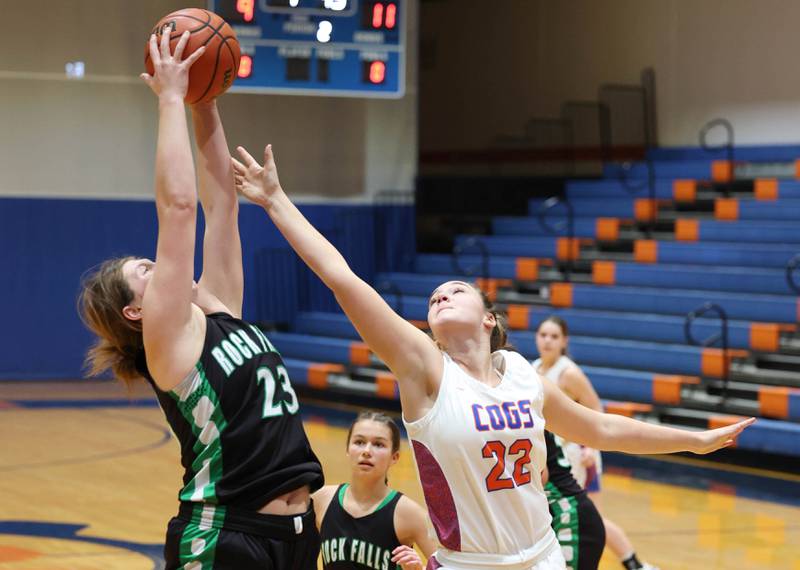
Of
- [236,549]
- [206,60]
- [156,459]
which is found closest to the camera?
[236,549]

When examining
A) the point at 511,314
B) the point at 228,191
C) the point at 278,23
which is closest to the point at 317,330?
the point at 511,314

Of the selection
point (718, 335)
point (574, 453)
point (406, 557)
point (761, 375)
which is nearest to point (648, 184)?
point (718, 335)

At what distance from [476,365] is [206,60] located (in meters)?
1.07

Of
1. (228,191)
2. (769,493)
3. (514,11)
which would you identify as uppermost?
(514,11)

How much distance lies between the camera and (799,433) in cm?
898

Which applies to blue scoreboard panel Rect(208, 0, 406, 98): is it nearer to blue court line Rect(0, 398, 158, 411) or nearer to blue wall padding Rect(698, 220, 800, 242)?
blue court line Rect(0, 398, 158, 411)

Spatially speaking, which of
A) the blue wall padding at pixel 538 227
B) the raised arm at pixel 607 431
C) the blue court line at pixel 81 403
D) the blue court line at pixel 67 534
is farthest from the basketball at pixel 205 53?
the blue wall padding at pixel 538 227

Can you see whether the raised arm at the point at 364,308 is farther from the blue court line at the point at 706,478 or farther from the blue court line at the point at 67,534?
the blue court line at the point at 706,478

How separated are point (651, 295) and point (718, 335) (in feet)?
3.93

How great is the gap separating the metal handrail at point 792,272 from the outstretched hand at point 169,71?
8.37 metres

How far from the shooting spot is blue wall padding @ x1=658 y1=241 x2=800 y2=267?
11.6 meters

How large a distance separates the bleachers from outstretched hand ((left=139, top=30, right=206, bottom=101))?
22.8 ft

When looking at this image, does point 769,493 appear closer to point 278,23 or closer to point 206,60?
point 278,23

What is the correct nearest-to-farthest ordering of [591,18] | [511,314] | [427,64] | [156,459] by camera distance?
1. [156,459]
2. [511,314]
3. [591,18]
4. [427,64]
